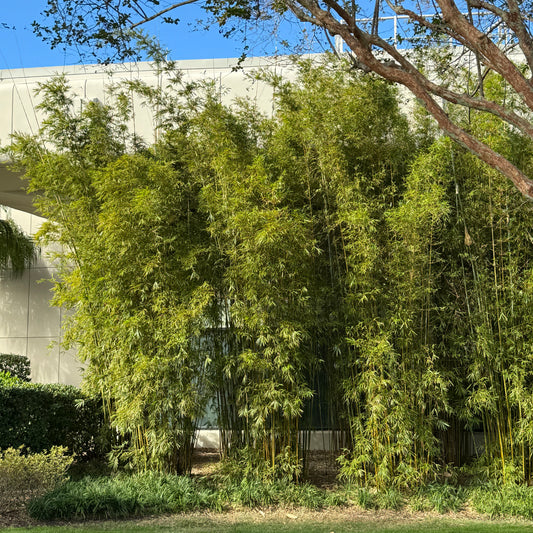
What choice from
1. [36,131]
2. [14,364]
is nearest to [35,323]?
[14,364]

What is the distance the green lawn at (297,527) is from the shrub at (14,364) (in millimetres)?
4239

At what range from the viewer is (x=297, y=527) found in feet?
15.5

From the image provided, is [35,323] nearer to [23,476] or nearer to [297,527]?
[23,476]

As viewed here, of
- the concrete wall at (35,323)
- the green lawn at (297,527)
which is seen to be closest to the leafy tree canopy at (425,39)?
the green lawn at (297,527)

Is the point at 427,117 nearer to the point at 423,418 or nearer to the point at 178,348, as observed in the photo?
the point at 423,418

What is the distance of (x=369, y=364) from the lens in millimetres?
5309

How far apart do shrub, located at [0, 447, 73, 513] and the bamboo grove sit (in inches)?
27.4

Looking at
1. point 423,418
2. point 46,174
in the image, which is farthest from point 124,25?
point 423,418

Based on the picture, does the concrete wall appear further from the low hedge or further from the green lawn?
the green lawn

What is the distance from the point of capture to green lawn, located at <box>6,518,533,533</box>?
15.0ft

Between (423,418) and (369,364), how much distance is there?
66 cm

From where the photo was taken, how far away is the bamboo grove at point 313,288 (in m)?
5.30

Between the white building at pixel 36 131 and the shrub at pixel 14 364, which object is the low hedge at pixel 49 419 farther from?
the shrub at pixel 14 364

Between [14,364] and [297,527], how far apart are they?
5210 mm
